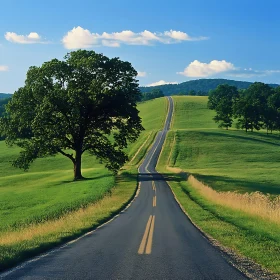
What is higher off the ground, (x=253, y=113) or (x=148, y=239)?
(x=253, y=113)

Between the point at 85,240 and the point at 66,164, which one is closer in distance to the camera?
the point at 85,240

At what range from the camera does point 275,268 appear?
1067 cm

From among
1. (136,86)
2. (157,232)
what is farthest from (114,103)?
(157,232)

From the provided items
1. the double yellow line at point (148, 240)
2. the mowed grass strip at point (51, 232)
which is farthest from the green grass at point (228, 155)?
the double yellow line at point (148, 240)

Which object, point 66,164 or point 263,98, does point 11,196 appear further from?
point 263,98

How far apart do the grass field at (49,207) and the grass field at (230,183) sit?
19.3ft

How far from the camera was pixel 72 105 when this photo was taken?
1955 inches

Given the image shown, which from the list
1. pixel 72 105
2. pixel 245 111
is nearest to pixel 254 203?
pixel 72 105

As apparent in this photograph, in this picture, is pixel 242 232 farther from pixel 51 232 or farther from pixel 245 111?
pixel 245 111

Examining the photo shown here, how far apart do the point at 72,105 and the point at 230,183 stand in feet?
72.0

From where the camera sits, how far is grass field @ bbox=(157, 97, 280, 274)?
1586cm

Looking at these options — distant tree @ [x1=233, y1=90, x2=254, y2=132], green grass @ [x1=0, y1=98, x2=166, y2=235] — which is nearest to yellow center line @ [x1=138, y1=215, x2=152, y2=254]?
green grass @ [x1=0, y1=98, x2=166, y2=235]

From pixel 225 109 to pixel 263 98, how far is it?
36617 millimetres

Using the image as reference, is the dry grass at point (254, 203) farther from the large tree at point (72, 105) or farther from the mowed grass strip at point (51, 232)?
the large tree at point (72, 105)
